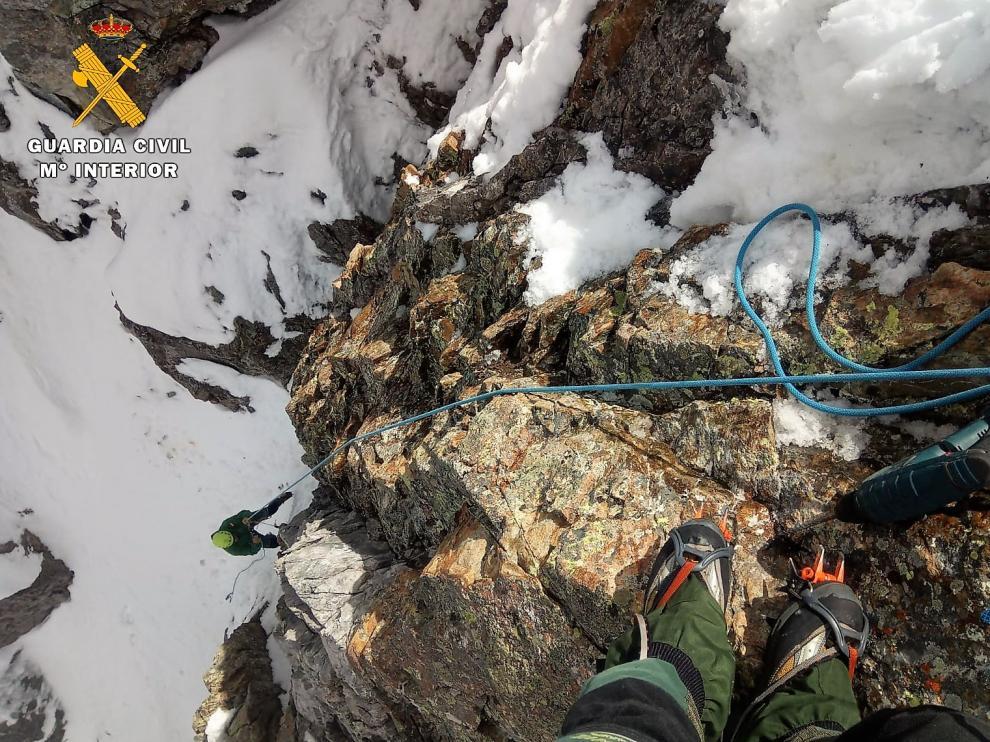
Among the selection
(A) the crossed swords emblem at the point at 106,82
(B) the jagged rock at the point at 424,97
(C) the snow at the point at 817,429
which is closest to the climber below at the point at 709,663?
(C) the snow at the point at 817,429

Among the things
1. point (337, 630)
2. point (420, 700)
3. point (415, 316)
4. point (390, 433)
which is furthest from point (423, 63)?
point (420, 700)

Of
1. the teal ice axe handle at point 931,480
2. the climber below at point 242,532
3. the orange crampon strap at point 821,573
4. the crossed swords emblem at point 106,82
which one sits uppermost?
the crossed swords emblem at point 106,82

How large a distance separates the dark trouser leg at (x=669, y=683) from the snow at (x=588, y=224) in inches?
90.2

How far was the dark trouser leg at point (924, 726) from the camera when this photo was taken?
4.94 ft

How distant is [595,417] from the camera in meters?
3.39

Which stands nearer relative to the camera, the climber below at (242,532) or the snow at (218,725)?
the climber below at (242,532)

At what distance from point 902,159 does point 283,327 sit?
7136mm

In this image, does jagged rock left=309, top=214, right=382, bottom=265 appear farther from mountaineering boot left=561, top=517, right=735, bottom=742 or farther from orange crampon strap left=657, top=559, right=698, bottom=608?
orange crampon strap left=657, top=559, right=698, bottom=608

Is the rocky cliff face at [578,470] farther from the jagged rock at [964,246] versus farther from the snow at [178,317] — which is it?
the snow at [178,317]

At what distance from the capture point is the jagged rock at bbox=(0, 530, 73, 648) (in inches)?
414

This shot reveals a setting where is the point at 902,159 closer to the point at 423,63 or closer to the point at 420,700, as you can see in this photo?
the point at 420,700

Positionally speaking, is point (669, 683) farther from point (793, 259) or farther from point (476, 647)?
point (793, 259)

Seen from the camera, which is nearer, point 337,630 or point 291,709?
point 337,630

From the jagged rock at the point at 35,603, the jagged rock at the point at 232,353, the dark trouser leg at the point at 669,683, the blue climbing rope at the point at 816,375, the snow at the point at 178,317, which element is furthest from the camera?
the jagged rock at the point at 35,603
